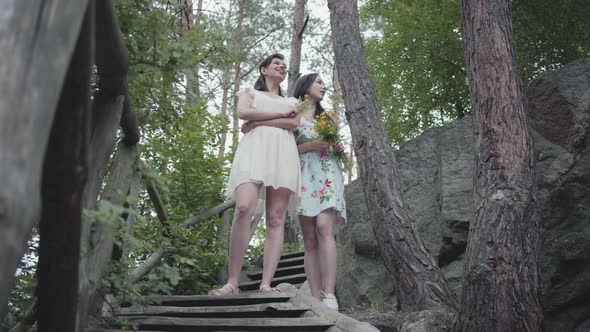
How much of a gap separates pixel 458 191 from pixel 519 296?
8.13ft

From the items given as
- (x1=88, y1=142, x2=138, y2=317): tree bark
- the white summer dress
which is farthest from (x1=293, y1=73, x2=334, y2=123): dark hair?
(x1=88, y1=142, x2=138, y2=317): tree bark

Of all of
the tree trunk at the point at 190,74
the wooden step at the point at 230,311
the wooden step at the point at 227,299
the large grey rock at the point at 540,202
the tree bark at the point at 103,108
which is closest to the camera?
the tree bark at the point at 103,108

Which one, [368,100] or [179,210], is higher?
[368,100]

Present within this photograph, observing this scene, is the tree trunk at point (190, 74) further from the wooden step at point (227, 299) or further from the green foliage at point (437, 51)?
the green foliage at point (437, 51)

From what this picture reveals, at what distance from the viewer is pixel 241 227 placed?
4949 millimetres

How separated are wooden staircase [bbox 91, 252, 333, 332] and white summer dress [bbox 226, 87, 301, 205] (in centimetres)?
81

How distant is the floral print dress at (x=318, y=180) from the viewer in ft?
17.2

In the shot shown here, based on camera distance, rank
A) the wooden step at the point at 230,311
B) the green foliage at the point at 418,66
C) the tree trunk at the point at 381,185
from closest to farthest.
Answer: the wooden step at the point at 230,311 < the tree trunk at the point at 381,185 < the green foliage at the point at 418,66

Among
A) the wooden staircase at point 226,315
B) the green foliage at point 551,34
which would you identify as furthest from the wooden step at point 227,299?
the green foliage at point 551,34

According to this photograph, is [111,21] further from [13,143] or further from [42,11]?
[13,143]

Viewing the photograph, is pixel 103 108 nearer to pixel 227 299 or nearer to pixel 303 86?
pixel 227 299

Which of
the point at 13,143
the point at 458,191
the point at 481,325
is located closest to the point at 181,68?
the point at 13,143

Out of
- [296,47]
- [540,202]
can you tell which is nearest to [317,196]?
[540,202]

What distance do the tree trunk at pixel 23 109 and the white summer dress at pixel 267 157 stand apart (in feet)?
11.1
